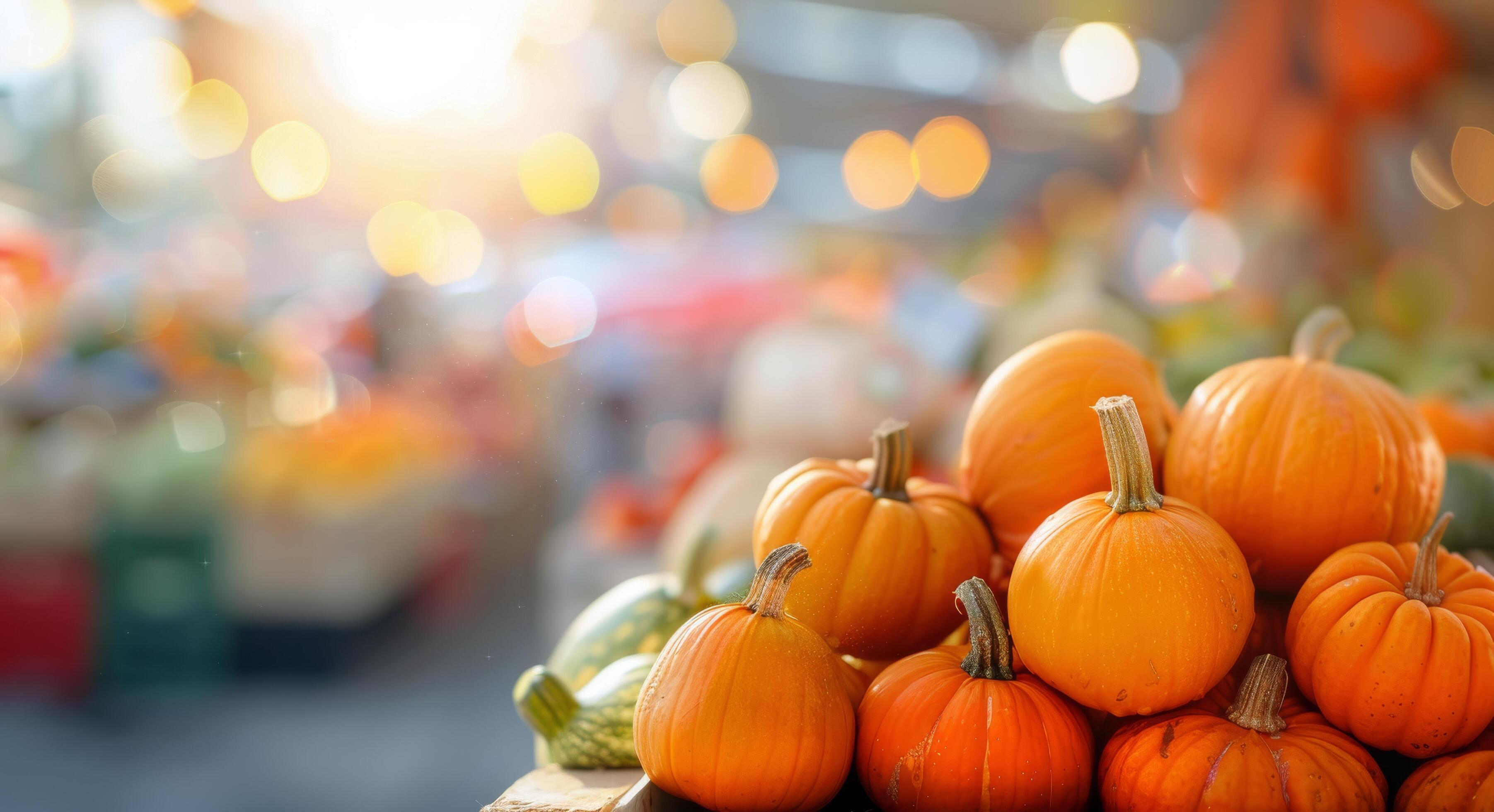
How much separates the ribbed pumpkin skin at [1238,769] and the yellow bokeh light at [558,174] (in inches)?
246

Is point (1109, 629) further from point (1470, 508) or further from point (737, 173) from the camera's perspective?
point (737, 173)

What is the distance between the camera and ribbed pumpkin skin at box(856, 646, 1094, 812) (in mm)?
818

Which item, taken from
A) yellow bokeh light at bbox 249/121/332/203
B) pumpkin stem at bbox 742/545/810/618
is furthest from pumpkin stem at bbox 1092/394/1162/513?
yellow bokeh light at bbox 249/121/332/203

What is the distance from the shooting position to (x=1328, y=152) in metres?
3.59

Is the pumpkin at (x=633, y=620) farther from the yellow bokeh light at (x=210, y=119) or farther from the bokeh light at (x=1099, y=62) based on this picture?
the yellow bokeh light at (x=210, y=119)

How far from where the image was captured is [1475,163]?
3439 mm

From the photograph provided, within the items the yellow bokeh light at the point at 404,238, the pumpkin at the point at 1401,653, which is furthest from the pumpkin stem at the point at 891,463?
the yellow bokeh light at the point at 404,238

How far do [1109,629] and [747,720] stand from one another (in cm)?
31

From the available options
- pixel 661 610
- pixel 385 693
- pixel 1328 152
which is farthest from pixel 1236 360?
pixel 385 693

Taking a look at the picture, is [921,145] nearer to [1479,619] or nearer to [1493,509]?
[1493,509]

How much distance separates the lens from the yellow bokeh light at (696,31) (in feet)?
20.9

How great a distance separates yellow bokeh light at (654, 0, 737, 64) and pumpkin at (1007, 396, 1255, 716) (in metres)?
6.07

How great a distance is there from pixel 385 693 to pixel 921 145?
608cm

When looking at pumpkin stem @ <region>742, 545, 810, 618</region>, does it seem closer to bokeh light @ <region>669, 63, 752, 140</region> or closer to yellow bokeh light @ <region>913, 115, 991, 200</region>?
bokeh light @ <region>669, 63, 752, 140</region>
